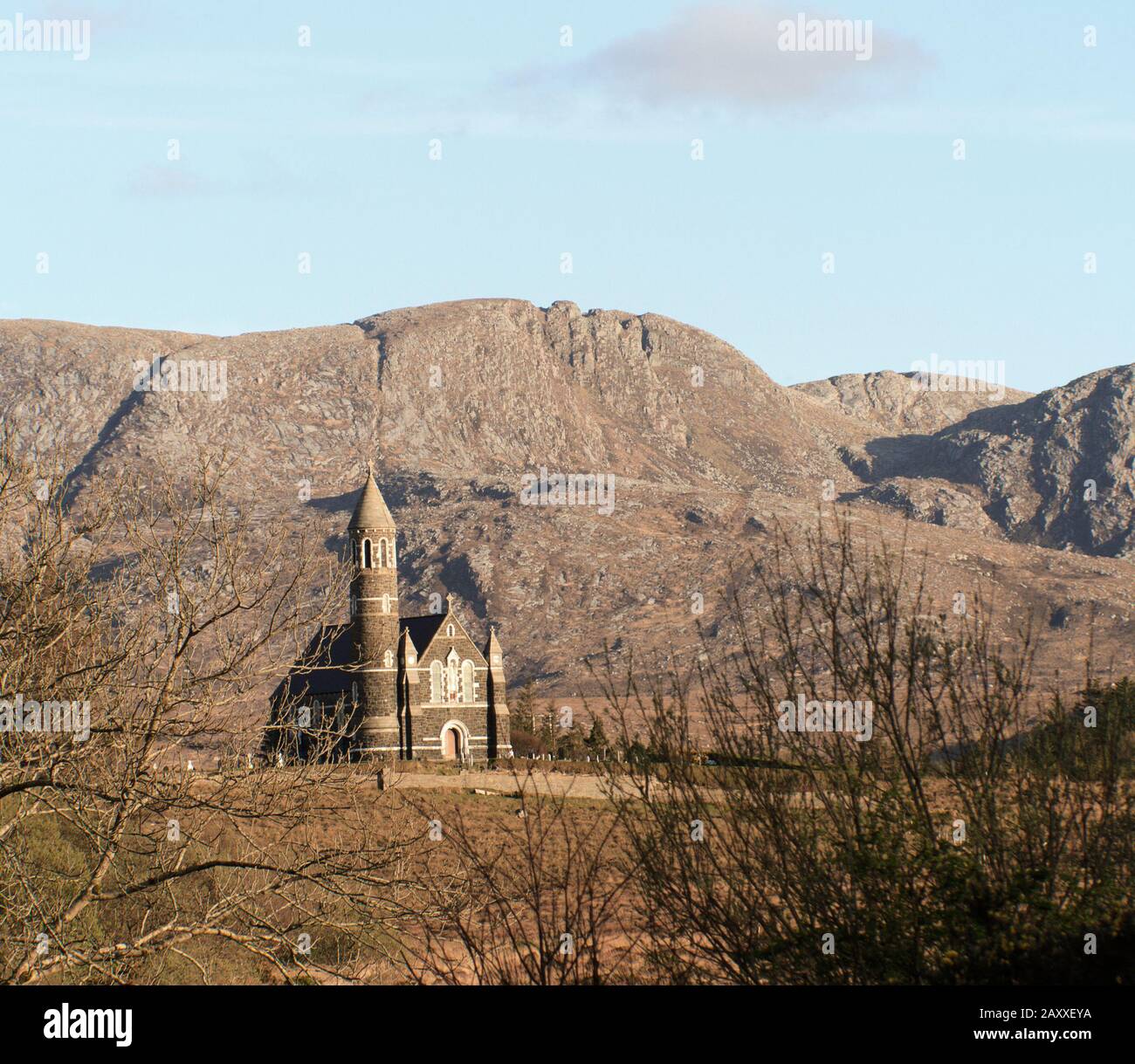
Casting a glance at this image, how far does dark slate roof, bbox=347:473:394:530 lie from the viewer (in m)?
89.1

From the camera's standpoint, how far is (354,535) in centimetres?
8881

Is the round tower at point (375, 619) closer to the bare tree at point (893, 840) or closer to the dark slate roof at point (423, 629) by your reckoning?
the dark slate roof at point (423, 629)

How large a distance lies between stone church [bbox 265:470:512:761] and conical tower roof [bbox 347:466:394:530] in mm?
51

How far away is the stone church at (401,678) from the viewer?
87.8m

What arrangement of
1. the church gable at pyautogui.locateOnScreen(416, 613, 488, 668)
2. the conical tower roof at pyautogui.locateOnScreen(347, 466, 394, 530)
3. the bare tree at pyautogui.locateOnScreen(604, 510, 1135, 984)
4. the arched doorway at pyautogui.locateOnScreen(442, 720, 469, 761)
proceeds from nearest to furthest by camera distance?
the bare tree at pyautogui.locateOnScreen(604, 510, 1135, 984)
the conical tower roof at pyautogui.locateOnScreen(347, 466, 394, 530)
the arched doorway at pyautogui.locateOnScreen(442, 720, 469, 761)
the church gable at pyautogui.locateOnScreen(416, 613, 488, 668)

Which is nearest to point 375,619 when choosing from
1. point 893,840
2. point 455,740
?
point 455,740

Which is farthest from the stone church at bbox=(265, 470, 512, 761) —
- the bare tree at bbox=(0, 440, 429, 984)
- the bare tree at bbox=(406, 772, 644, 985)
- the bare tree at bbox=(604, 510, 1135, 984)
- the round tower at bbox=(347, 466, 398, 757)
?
the bare tree at bbox=(604, 510, 1135, 984)

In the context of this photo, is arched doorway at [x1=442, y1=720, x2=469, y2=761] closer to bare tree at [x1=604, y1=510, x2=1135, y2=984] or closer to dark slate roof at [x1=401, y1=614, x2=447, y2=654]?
dark slate roof at [x1=401, y1=614, x2=447, y2=654]

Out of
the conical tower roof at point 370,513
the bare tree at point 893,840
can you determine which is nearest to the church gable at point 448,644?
the conical tower roof at point 370,513

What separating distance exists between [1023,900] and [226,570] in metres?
8.33
